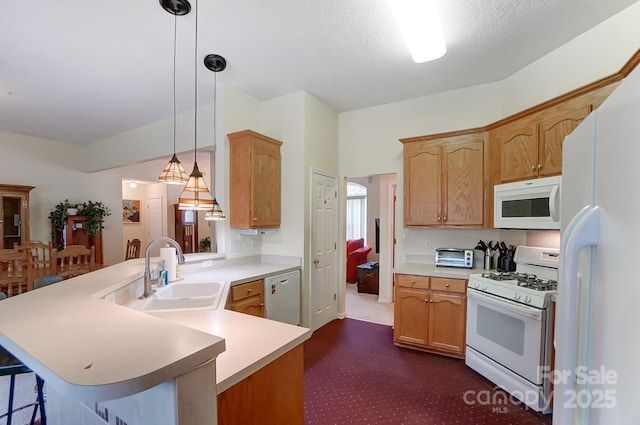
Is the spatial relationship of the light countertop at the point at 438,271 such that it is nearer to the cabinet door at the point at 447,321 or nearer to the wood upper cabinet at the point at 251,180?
the cabinet door at the point at 447,321

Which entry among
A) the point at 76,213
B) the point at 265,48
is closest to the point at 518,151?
the point at 265,48

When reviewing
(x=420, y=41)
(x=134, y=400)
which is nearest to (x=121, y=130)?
(x=420, y=41)

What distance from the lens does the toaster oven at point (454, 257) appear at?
3108 millimetres

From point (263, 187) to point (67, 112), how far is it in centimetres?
323

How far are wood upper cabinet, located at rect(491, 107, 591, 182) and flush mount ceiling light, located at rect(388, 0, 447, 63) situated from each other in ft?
3.50

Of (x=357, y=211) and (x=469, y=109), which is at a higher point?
(x=469, y=109)

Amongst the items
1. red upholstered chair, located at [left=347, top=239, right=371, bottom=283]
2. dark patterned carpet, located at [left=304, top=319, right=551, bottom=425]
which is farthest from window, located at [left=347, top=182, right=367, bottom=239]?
dark patterned carpet, located at [left=304, top=319, right=551, bottom=425]

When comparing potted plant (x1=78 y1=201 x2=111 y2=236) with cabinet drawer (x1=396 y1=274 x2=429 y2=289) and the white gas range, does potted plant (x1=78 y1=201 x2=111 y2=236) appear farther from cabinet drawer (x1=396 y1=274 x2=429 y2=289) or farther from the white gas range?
the white gas range

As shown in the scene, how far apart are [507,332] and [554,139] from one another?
5.26 feet

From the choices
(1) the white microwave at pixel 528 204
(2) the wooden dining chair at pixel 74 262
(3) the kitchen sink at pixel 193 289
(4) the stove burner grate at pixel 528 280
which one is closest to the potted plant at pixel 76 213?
(2) the wooden dining chair at pixel 74 262

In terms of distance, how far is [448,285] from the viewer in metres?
2.85

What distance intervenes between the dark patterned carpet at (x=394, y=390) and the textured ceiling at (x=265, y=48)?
9.63ft

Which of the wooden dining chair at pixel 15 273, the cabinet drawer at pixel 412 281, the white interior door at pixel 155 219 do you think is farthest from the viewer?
the white interior door at pixel 155 219

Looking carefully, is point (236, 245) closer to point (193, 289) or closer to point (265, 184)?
point (265, 184)
